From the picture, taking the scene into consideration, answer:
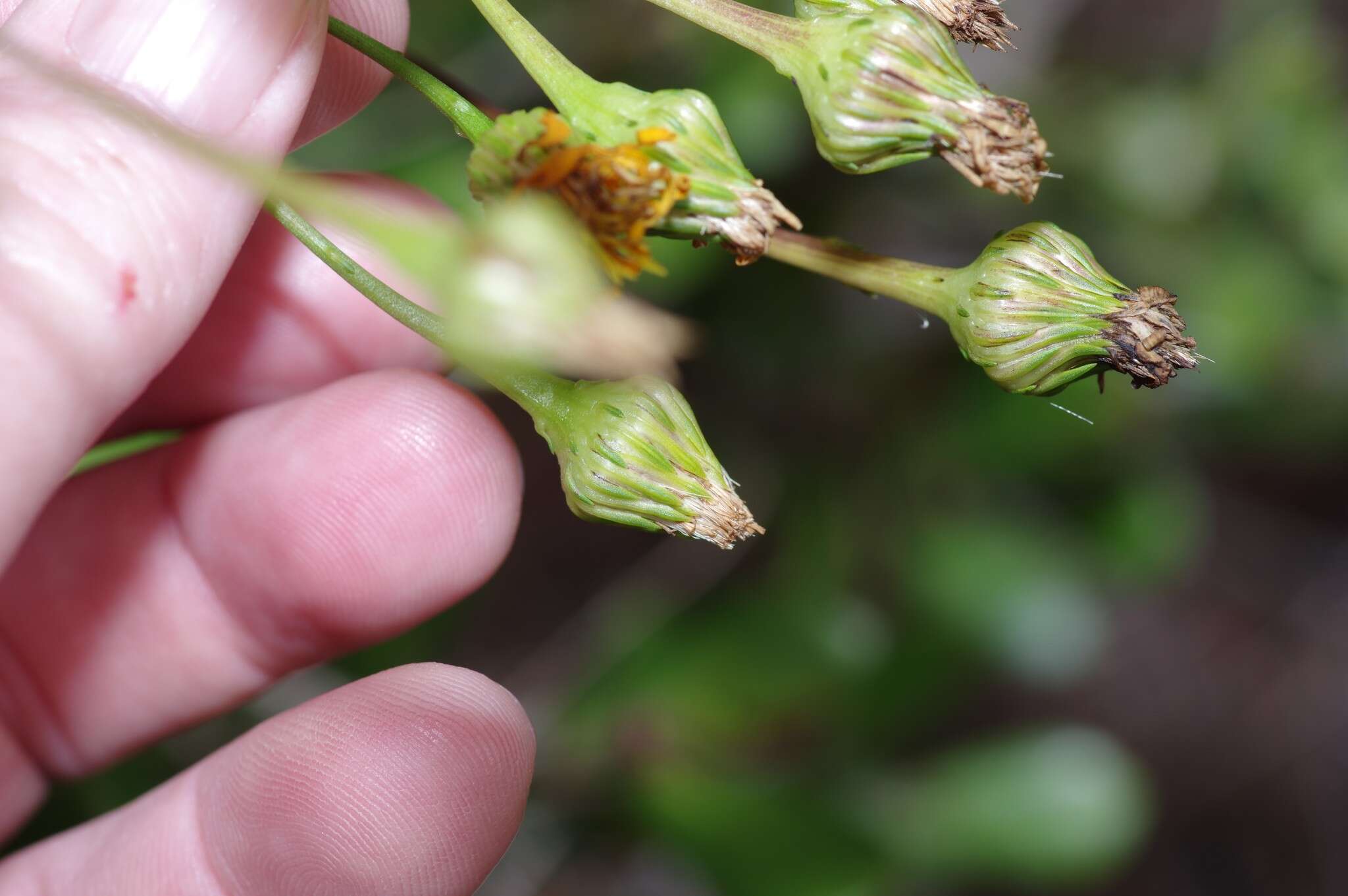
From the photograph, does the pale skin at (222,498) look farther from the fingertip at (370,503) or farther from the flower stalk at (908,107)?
the flower stalk at (908,107)

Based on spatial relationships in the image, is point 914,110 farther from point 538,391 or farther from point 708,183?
point 538,391

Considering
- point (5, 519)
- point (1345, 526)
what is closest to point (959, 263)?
point (1345, 526)

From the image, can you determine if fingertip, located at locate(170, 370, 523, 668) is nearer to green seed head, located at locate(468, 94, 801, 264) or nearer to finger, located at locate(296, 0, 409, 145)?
finger, located at locate(296, 0, 409, 145)

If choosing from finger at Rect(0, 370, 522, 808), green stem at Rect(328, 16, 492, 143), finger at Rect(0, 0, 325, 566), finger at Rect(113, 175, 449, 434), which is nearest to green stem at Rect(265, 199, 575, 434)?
finger at Rect(0, 0, 325, 566)

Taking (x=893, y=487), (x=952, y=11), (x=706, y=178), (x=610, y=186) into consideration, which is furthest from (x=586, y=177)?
(x=893, y=487)

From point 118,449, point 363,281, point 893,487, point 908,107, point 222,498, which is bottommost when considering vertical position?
point 118,449

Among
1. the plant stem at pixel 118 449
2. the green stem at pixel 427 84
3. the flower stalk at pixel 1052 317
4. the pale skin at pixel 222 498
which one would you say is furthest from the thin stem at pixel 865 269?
the plant stem at pixel 118 449
